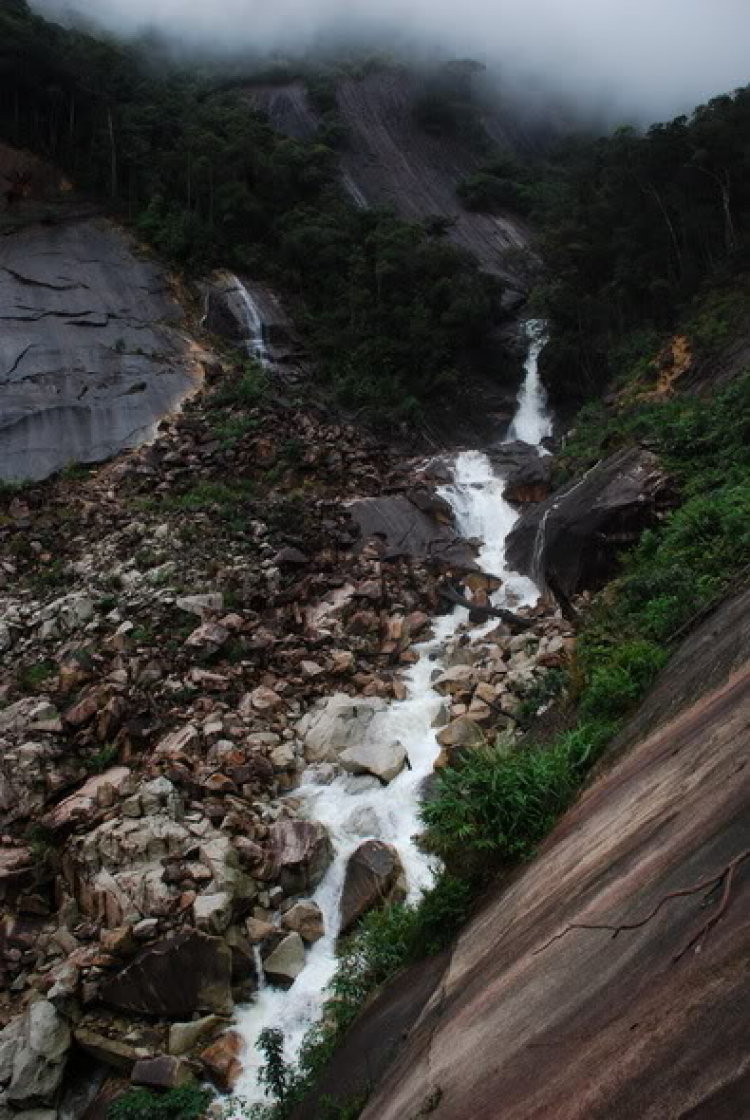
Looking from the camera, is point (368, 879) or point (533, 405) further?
point (533, 405)

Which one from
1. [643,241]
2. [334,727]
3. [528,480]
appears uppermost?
[643,241]

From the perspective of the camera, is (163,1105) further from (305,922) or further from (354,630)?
(354,630)

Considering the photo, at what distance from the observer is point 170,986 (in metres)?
7.22

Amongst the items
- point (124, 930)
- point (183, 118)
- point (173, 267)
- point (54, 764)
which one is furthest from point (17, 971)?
point (183, 118)

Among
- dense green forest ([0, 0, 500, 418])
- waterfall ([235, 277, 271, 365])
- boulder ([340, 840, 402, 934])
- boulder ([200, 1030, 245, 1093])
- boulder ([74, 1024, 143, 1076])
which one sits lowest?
boulder ([74, 1024, 143, 1076])

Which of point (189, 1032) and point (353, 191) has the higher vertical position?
point (353, 191)

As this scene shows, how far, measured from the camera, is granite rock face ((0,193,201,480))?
20.3 metres

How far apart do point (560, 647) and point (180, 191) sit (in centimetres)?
2783

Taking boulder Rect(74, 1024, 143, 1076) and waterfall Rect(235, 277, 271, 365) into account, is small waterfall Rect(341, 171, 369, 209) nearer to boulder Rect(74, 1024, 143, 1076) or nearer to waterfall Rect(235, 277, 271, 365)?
waterfall Rect(235, 277, 271, 365)

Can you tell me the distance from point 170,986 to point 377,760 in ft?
12.5

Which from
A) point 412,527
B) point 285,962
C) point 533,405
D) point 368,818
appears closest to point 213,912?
point 285,962

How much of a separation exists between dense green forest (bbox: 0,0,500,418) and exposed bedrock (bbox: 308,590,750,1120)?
22069 millimetres

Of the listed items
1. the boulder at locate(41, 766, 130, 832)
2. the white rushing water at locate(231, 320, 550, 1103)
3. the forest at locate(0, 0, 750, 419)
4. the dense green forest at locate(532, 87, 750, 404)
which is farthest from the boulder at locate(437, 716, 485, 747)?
the dense green forest at locate(532, 87, 750, 404)

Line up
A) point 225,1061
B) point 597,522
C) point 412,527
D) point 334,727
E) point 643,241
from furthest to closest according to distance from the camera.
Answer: point 643,241, point 412,527, point 597,522, point 334,727, point 225,1061
